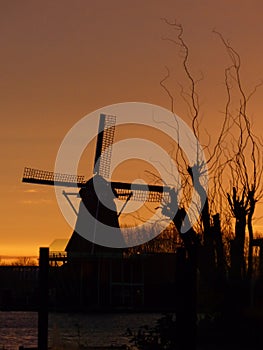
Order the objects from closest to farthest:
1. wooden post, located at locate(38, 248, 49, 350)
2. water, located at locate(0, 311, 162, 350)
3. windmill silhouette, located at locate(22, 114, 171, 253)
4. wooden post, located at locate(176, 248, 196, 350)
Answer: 1. wooden post, located at locate(176, 248, 196, 350)
2. wooden post, located at locate(38, 248, 49, 350)
3. water, located at locate(0, 311, 162, 350)
4. windmill silhouette, located at locate(22, 114, 171, 253)

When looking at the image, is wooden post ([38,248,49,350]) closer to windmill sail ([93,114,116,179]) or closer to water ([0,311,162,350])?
water ([0,311,162,350])

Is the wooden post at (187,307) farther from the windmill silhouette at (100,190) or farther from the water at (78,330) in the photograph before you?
the windmill silhouette at (100,190)

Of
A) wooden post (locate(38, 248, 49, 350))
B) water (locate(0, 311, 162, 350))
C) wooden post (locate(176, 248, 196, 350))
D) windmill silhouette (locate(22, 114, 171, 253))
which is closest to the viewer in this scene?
wooden post (locate(176, 248, 196, 350))

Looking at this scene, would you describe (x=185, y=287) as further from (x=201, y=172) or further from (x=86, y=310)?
(x=86, y=310)

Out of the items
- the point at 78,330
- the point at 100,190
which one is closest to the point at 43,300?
the point at 78,330

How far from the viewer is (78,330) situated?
2588cm

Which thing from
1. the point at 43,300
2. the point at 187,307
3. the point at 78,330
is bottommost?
the point at 78,330

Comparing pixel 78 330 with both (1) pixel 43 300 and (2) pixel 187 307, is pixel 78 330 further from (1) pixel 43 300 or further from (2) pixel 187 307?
(2) pixel 187 307

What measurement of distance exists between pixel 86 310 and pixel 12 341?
31308 millimetres

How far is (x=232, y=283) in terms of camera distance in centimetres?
2459

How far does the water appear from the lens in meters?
31.1

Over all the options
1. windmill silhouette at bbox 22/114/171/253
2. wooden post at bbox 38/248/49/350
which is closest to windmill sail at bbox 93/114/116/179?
windmill silhouette at bbox 22/114/171/253

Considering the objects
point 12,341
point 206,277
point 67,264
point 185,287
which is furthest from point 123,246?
point 185,287

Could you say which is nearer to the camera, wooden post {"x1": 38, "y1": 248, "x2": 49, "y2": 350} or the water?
wooden post {"x1": 38, "y1": 248, "x2": 49, "y2": 350}
